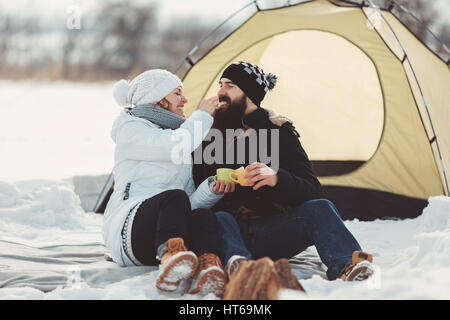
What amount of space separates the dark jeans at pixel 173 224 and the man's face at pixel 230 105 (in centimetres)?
57

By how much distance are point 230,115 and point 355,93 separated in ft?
7.64

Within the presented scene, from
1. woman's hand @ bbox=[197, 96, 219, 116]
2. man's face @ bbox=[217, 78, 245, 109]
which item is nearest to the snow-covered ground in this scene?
woman's hand @ bbox=[197, 96, 219, 116]

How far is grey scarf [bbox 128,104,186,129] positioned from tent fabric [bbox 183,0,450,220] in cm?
184

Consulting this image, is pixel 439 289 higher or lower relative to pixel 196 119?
lower

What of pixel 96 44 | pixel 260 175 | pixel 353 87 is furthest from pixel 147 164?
pixel 96 44

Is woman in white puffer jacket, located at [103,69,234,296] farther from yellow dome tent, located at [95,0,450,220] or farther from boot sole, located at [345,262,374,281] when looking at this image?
yellow dome tent, located at [95,0,450,220]

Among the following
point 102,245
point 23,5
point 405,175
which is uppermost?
point 23,5

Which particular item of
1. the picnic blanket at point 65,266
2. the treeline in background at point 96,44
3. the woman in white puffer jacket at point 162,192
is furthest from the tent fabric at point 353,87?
the treeline in background at point 96,44

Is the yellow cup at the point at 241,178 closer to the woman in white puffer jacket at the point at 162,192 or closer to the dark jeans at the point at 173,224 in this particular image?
the woman in white puffer jacket at the point at 162,192

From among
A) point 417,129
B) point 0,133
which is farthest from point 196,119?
point 0,133

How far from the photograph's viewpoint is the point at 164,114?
2.43 meters

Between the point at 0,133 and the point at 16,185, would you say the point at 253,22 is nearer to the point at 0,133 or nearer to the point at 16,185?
the point at 16,185

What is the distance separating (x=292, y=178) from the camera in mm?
2242

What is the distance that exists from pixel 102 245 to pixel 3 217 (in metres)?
0.95
